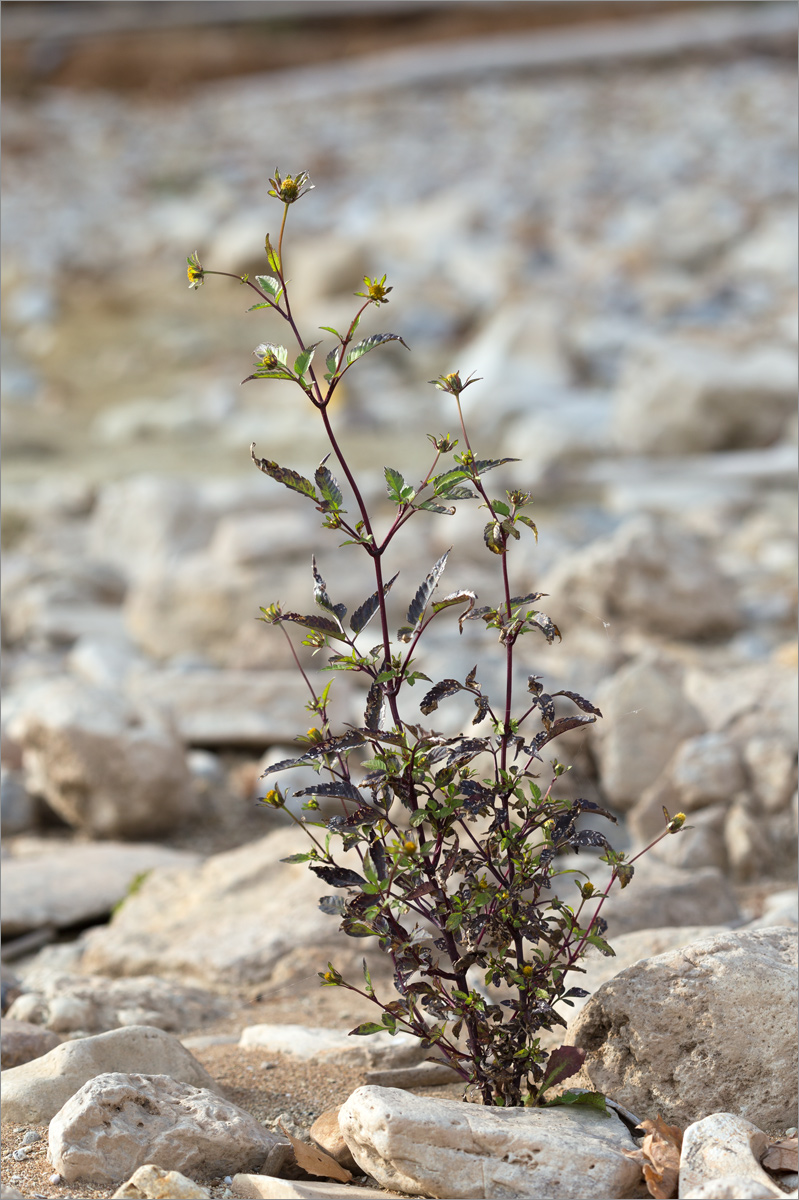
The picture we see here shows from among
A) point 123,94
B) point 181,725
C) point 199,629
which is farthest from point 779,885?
point 123,94

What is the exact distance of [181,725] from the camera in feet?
16.3

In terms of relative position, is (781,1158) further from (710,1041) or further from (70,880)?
(70,880)

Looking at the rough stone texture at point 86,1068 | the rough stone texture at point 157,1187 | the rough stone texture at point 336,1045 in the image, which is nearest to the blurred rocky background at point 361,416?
the rough stone texture at point 336,1045

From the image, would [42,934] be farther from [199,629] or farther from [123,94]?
[123,94]

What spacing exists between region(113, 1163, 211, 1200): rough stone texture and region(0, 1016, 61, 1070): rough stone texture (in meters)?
0.82

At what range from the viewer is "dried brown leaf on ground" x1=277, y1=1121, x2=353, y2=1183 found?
6.51 feet

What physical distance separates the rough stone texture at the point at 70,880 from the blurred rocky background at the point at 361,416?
0.5 inches

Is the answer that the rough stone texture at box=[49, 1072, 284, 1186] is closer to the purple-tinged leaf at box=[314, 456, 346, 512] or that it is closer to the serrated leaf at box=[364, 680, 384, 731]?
the serrated leaf at box=[364, 680, 384, 731]

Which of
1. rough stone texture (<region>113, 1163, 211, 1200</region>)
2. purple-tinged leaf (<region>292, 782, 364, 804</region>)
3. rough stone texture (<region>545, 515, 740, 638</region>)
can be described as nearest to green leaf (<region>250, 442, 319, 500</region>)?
purple-tinged leaf (<region>292, 782, 364, 804</region>)

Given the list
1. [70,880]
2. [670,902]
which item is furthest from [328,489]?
[70,880]

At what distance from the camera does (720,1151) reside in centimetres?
186

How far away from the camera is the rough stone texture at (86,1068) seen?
7.29 feet

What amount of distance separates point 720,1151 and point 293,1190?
0.66m

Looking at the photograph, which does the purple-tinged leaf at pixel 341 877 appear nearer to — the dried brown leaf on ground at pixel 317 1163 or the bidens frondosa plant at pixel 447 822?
the bidens frondosa plant at pixel 447 822
